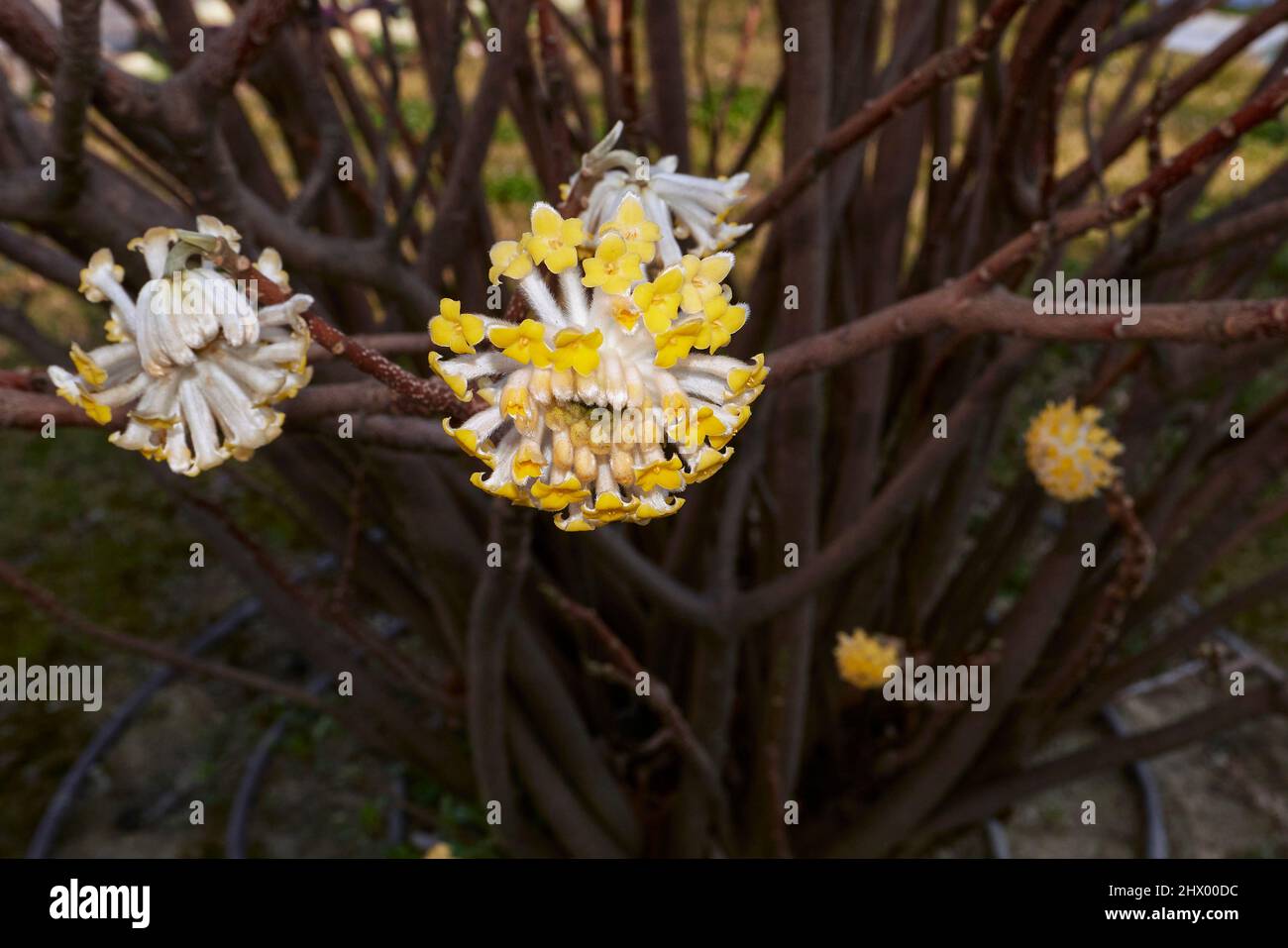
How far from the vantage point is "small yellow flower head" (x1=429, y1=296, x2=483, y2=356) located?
565 mm

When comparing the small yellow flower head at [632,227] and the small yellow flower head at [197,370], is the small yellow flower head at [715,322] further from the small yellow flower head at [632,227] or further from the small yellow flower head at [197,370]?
the small yellow flower head at [197,370]

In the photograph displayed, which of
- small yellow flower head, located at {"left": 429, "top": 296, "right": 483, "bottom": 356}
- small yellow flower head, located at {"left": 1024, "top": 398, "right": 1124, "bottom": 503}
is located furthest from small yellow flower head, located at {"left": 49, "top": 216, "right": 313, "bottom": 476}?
small yellow flower head, located at {"left": 1024, "top": 398, "right": 1124, "bottom": 503}

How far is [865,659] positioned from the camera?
1449 mm

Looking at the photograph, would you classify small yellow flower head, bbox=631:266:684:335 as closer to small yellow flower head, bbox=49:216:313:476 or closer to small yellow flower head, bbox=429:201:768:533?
small yellow flower head, bbox=429:201:768:533

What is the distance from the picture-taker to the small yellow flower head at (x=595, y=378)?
559 mm

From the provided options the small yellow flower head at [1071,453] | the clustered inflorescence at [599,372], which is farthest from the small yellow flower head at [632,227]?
the small yellow flower head at [1071,453]

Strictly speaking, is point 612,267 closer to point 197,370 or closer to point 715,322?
point 715,322

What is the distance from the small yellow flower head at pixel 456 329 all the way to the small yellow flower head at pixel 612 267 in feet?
0.21

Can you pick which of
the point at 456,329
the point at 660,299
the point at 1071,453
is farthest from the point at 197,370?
the point at 1071,453

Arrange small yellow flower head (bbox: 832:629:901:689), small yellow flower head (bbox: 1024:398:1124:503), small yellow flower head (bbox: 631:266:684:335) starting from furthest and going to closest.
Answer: small yellow flower head (bbox: 832:629:901:689), small yellow flower head (bbox: 1024:398:1124:503), small yellow flower head (bbox: 631:266:684:335)

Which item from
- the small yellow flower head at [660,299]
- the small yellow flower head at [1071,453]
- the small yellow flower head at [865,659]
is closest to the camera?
the small yellow flower head at [660,299]

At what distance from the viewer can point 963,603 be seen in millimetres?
1782
